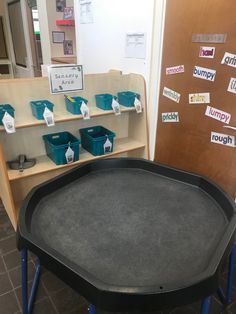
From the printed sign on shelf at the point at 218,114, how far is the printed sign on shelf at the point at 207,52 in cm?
34

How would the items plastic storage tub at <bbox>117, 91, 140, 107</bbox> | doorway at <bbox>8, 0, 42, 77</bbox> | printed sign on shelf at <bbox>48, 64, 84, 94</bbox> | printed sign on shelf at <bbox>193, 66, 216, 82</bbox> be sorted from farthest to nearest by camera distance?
doorway at <bbox>8, 0, 42, 77</bbox>, plastic storage tub at <bbox>117, 91, 140, 107</bbox>, printed sign on shelf at <bbox>48, 64, 84, 94</bbox>, printed sign on shelf at <bbox>193, 66, 216, 82</bbox>

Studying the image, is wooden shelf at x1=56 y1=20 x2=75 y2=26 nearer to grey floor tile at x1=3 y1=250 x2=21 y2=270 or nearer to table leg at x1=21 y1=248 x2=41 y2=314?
grey floor tile at x1=3 y1=250 x2=21 y2=270

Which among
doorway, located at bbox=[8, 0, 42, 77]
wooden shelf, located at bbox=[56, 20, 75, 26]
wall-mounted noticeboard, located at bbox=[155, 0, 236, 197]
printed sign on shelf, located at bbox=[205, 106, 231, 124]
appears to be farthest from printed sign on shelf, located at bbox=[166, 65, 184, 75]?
doorway, located at bbox=[8, 0, 42, 77]

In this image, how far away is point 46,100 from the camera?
187 centimetres

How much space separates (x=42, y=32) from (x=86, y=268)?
335cm

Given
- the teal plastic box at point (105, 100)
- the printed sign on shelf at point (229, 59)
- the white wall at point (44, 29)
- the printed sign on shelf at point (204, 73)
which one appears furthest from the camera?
the white wall at point (44, 29)

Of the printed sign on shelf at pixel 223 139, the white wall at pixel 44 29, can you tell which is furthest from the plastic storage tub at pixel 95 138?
the white wall at pixel 44 29

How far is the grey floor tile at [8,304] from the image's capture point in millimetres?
1442

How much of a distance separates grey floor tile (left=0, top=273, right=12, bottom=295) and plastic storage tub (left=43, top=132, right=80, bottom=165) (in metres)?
0.84

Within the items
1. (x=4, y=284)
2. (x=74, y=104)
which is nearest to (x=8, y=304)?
(x=4, y=284)

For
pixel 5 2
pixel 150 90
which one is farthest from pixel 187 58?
pixel 5 2

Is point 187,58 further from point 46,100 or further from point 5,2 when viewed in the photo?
point 5,2

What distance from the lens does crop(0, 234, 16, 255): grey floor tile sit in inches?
73.8

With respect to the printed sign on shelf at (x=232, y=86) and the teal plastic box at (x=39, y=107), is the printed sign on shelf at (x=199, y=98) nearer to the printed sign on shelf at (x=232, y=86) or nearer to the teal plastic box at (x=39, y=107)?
the printed sign on shelf at (x=232, y=86)
